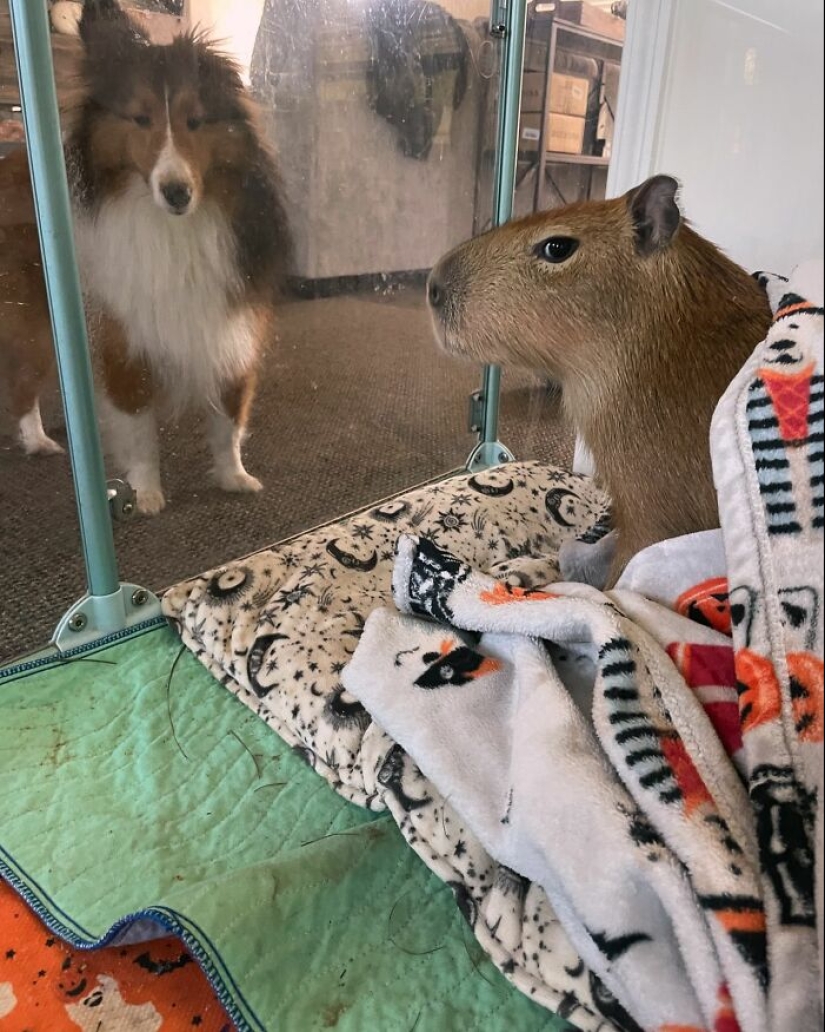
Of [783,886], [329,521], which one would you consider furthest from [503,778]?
[329,521]

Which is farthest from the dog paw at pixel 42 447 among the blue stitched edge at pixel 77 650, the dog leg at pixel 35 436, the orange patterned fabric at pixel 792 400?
the orange patterned fabric at pixel 792 400

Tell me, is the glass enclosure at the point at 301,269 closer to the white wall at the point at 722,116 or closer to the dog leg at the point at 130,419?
the dog leg at the point at 130,419

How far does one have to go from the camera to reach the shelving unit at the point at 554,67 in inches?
63.0

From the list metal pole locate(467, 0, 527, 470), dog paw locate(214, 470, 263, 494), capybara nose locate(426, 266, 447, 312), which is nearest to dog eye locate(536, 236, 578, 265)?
capybara nose locate(426, 266, 447, 312)

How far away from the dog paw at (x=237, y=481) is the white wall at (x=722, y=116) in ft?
2.80

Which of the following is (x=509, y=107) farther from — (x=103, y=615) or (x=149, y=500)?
(x=103, y=615)

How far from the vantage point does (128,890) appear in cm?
79

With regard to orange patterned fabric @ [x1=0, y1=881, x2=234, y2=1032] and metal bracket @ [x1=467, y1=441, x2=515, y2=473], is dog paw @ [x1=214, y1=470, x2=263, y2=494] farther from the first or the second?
orange patterned fabric @ [x1=0, y1=881, x2=234, y2=1032]

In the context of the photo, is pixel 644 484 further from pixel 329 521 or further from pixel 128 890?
pixel 329 521

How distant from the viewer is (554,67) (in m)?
1.67

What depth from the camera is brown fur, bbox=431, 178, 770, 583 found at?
852 mm

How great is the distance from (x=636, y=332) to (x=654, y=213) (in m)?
0.12

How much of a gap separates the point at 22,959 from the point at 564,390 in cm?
79

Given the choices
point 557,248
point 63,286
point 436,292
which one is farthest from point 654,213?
point 63,286
